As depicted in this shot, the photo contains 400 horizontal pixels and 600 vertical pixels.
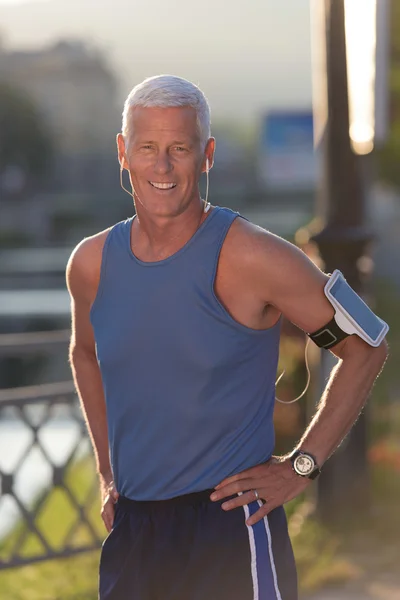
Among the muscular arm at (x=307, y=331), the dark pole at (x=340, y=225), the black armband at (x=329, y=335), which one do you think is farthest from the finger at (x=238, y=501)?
the dark pole at (x=340, y=225)

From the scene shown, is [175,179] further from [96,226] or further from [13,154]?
[13,154]

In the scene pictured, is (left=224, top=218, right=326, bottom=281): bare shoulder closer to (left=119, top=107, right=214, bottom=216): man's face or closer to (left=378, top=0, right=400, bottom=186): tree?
(left=119, top=107, right=214, bottom=216): man's face

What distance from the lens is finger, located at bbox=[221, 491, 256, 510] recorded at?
284 centimetres

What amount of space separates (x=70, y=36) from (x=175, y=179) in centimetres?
16548

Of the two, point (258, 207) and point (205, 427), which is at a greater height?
point (205, 427)

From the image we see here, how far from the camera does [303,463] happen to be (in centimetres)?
297

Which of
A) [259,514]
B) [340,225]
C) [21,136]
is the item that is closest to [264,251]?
[259,514]

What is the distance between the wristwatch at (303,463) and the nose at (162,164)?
72cm

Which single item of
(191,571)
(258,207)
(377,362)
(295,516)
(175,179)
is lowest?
(258,207)

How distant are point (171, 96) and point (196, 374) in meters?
0.61

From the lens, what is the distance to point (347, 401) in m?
2.94

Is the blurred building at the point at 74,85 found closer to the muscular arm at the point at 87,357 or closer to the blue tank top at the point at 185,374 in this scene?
the muscular arm at the point at 87,357

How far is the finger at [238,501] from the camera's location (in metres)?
2.84

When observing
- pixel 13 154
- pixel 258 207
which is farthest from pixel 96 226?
pixel 13 154
